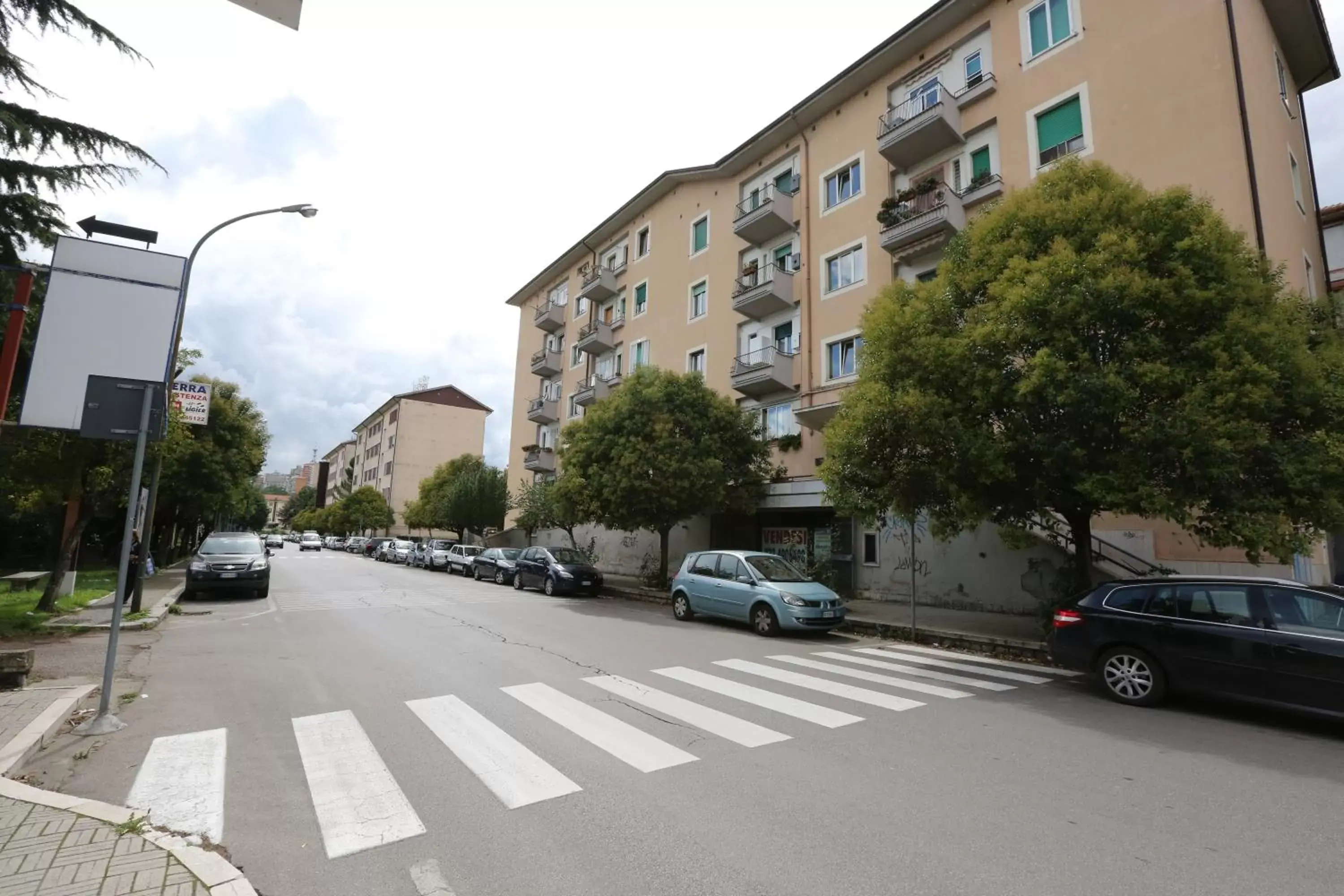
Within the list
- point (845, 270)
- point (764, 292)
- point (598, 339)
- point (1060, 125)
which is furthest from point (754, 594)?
point (598, 339)

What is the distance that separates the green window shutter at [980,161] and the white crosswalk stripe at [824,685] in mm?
15255

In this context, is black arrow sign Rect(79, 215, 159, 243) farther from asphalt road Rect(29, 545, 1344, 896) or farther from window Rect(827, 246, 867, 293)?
window Rect(827, 246, 867, 293)

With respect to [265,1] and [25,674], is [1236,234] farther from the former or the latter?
[25,674]

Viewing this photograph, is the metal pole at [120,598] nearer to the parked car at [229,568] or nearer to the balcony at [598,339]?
the parked car at [229,568]

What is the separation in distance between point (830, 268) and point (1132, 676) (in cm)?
1680

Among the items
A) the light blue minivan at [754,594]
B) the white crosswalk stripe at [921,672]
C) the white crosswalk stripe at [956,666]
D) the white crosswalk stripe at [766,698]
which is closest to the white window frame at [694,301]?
the light blue minivan at [754,594]

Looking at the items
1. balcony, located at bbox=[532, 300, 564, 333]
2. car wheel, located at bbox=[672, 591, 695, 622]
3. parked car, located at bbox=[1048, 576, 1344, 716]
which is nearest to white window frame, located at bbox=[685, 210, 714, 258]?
balcony, located at bbox=[532, 300, 564, 333]

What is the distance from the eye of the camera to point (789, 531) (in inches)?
865

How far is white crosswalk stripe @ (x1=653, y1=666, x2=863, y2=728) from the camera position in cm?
635

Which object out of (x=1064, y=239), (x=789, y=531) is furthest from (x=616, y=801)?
(x=789, y=531)

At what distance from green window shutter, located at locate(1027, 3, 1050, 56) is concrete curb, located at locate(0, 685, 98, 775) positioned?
2262 centimetres

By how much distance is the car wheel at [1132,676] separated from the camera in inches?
284

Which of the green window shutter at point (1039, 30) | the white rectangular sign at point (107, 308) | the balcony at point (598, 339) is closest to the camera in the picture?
the white rectangular sign at point (107, 308)

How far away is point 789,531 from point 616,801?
18.3 m
